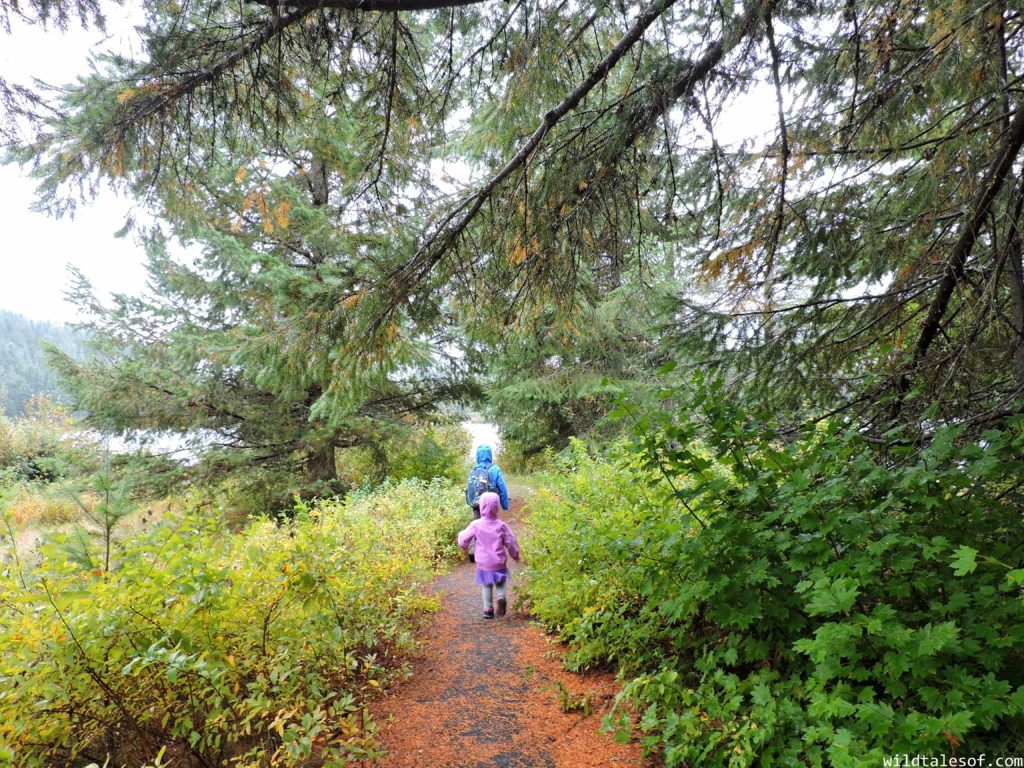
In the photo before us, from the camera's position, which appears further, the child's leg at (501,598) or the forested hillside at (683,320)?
the child's leg at (501,598)

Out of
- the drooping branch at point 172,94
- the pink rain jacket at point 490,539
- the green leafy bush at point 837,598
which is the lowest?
the pink rain jacket at point 490,539

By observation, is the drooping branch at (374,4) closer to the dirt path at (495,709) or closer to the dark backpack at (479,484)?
the dirt path at (495,709)

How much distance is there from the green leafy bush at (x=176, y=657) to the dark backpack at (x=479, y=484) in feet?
13.8

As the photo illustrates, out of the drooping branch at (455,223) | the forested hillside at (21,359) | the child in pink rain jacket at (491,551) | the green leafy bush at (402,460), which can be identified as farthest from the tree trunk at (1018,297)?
the forested hillside at (21,359)

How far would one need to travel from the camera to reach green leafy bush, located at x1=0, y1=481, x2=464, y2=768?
1.98m

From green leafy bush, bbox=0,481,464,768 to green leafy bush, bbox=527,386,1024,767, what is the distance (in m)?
1.78

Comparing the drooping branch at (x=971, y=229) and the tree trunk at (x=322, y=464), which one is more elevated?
the drooping branch at (x=971, y=229)

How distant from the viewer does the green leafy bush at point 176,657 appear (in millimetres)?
1979

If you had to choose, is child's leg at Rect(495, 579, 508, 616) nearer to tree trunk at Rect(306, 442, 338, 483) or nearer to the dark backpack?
the dark backpack

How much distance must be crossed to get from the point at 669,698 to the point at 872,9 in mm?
4246

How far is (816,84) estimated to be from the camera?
339 centimetres

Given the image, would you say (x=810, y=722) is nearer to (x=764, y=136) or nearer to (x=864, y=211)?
(x=864, y=211)

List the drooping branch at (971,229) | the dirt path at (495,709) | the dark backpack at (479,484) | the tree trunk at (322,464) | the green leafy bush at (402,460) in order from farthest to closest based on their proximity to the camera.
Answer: the green leafy bush at (402,460), the tree trunk at (322,464), the dark backpack at (479,484), the dirt path at (495,709), the drooping branch at (971,229)

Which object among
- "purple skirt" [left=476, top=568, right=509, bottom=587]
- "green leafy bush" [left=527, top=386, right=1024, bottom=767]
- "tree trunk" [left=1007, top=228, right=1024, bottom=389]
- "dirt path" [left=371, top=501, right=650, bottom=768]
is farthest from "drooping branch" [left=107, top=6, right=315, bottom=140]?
"purple skirt" [left=476, top=568, right=509, bottom=587]
